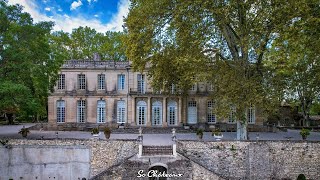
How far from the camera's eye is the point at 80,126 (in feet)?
85.3

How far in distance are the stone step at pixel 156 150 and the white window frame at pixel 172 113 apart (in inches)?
410

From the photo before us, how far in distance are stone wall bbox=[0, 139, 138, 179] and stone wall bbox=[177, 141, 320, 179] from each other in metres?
4.17

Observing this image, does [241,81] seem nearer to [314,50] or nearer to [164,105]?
[314,50]

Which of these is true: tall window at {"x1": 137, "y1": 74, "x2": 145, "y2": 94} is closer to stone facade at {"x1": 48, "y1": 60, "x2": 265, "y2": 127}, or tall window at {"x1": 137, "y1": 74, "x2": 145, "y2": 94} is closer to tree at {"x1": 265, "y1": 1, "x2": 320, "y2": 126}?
stone facade at {"x1": 48, "y1": 60, "x2": 265, "y2": 127}

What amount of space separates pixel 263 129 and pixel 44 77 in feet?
57.8

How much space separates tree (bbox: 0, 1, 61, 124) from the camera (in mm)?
16156

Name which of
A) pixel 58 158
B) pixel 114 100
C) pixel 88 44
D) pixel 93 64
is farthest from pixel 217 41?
pixel 88 44

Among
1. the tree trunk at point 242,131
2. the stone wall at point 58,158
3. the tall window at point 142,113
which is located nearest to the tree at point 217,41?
the tree trunk at point 242,131

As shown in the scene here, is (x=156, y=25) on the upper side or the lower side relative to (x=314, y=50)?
upper

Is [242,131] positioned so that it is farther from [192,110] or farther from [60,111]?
[60,111]

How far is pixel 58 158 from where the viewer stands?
1634 cm

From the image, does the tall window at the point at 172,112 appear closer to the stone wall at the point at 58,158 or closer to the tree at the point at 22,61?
the stone wall at the point at 58,158

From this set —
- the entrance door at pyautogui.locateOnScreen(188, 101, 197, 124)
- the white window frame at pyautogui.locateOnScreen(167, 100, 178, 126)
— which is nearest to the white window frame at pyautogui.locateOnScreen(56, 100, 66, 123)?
the white window frame at pyautogui.locateOnScreen(167, 100, 178, 126)

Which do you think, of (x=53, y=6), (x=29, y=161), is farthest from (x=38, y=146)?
(x=53, y=6)
